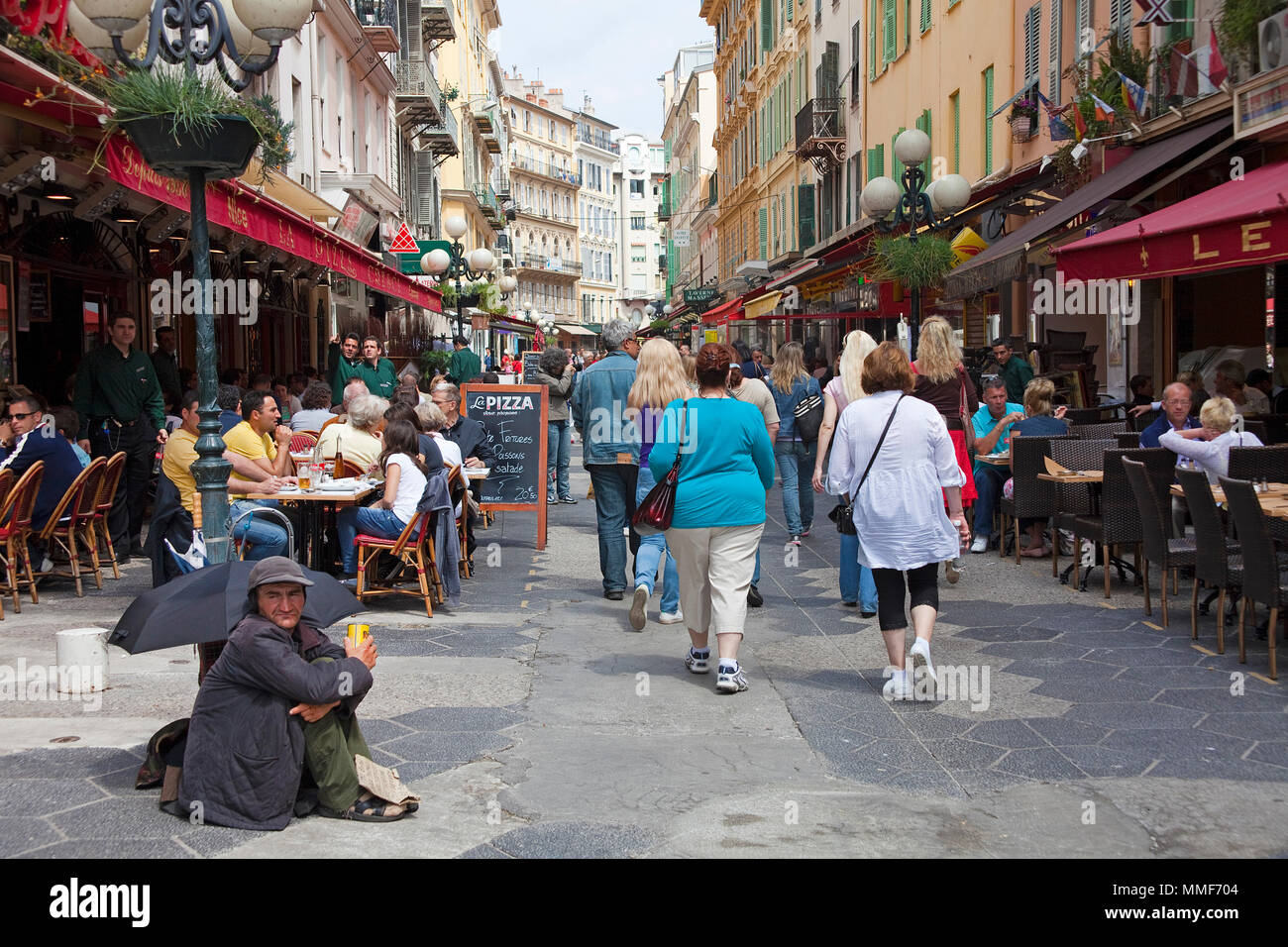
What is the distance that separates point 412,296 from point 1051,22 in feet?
32.0

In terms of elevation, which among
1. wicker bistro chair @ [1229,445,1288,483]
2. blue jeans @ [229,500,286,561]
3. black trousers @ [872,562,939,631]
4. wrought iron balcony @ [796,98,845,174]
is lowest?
black trousers @ [872,562,939,631]

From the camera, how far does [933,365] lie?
32.1 ft

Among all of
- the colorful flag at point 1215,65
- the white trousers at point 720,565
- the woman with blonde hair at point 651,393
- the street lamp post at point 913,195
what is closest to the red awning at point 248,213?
the woman with blonde hair at point 651,393

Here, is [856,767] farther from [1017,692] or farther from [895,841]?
[1017,692]

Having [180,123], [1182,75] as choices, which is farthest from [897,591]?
[1182,75]

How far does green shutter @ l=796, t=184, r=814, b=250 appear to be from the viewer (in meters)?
36.0

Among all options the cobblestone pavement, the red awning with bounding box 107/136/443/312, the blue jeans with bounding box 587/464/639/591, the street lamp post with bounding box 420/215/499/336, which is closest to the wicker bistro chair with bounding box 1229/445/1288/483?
the cobblestone pavement

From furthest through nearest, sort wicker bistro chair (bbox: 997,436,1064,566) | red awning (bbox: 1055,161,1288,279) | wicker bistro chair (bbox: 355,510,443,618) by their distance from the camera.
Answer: wicker bistro chair (bbox: 997,436,1064,566)
wicker bistro chair (bbox: 355,510,443,618)
red awning (bbox: 1055,161,1288,279)

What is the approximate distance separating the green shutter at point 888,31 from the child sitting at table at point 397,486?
67.8 feet

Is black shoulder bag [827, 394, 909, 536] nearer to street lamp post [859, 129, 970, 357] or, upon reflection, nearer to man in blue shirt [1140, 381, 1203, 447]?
man in blue shirt [1140, 381, 1203, 447]

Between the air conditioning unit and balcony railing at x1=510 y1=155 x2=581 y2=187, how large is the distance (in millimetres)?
76659

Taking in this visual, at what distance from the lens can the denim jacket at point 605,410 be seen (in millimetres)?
9164
